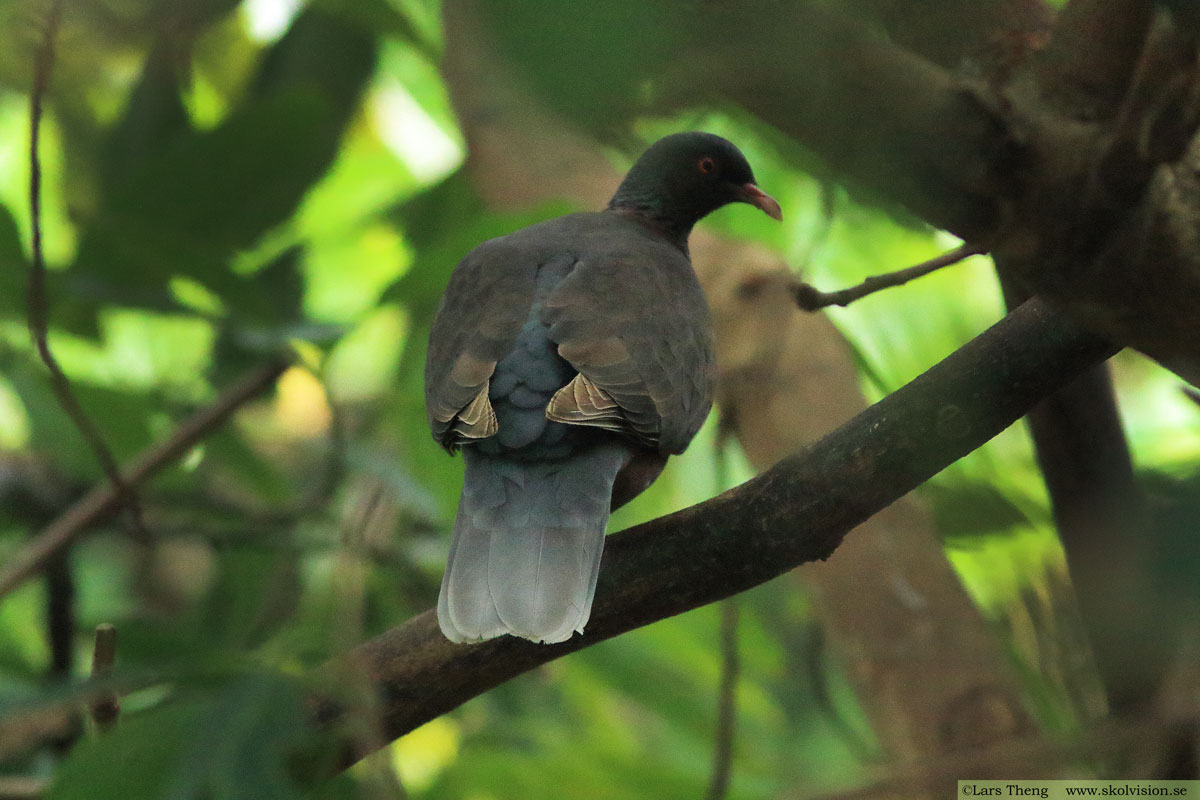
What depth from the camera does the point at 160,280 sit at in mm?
3096

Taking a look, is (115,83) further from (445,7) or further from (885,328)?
(445,7)

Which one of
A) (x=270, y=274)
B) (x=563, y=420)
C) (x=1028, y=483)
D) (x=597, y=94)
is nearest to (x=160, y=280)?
(x=270, y=274)

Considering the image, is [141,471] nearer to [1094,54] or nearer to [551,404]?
[551,404]

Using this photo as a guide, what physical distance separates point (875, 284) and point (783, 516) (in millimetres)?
379

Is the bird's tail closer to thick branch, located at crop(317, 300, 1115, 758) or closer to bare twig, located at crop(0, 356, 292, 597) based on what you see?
thick branch, located at crop(317, 300, 1115, 758)

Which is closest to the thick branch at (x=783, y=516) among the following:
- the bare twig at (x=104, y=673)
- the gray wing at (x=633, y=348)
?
the gray wing at (x=633, y=348)

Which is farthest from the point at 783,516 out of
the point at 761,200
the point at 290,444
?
the point at 290,444

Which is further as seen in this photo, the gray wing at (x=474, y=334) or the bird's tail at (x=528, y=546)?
the gray wing at (x=474, y=334)

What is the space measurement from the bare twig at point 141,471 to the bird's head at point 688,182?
107 cm

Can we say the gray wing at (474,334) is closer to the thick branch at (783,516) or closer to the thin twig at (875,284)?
the thick branch at (783,516)

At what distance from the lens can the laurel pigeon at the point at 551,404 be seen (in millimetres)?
1907

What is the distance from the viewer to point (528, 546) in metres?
1.99

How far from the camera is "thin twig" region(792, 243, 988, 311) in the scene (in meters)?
1.51

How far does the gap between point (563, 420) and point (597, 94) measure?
5.24 ft
